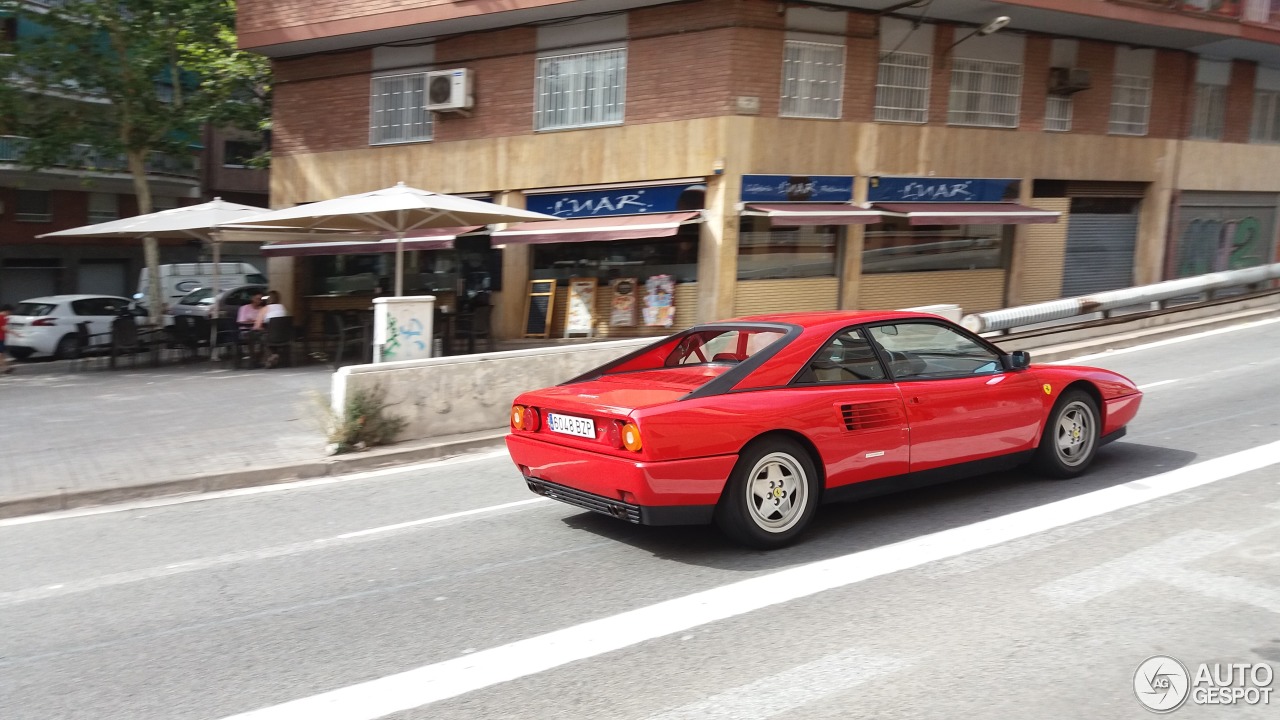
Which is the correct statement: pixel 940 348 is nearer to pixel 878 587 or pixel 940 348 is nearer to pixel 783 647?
pixel 878 587

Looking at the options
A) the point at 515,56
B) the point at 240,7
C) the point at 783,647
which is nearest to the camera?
the point at 783,647

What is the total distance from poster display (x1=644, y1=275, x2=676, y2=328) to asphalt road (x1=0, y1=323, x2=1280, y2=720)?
1026 centimetres

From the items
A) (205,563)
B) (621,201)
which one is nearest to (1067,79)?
(621,201)

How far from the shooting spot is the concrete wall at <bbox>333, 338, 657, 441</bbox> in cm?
956

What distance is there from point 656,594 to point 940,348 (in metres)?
2.78

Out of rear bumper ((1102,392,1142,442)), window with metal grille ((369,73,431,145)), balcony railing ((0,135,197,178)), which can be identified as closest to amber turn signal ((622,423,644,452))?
rear bumper ((1102,392,1142,442))

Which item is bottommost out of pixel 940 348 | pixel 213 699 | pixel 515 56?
pixel 213 699

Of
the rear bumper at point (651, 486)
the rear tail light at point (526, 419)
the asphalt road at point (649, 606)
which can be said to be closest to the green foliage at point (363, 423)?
the asphalt road at point (649, 606)

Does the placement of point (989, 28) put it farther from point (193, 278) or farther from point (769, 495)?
point (193, 278)

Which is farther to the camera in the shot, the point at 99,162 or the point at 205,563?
the point at 99,162

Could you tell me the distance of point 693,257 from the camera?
1744 centimetres

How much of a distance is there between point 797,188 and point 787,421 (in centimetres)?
1205

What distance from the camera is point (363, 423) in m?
9.29

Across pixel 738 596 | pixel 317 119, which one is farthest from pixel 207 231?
pixel 738 596
